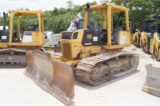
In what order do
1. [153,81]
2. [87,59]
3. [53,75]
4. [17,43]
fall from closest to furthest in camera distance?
[153,81] < [53,75] < [87,59] < [17,43]

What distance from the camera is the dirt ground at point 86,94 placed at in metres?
5.07

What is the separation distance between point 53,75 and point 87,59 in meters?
1.16

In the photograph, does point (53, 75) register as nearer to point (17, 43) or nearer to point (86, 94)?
point (86, 94)

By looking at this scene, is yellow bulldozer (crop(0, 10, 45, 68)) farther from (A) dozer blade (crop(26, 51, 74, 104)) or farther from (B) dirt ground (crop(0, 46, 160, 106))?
(B) dirt ground (crop(0, 46, 160, 106))

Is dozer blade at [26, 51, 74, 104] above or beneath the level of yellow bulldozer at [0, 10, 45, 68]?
beneath

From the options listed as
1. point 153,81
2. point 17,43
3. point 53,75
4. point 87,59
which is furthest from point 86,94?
point 17,43

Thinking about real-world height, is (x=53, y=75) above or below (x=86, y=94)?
above

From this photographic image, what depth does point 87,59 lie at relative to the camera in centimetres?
658

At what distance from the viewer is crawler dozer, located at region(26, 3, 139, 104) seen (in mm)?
5738

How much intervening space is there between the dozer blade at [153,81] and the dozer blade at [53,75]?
6.56 ft

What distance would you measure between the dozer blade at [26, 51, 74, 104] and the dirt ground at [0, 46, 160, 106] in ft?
0.50

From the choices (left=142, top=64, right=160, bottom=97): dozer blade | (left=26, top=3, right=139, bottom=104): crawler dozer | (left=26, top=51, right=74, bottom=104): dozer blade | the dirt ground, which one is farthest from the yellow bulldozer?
(left=142, top=64, right=160, bottom=97): dozer blade

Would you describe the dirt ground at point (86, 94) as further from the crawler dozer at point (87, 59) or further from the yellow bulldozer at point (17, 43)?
the yellow bulldozer at point (17, 43)

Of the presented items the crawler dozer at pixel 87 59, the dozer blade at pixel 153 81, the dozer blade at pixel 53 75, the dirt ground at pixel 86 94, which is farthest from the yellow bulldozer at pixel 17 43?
the dozer blade at pixel 153 81
